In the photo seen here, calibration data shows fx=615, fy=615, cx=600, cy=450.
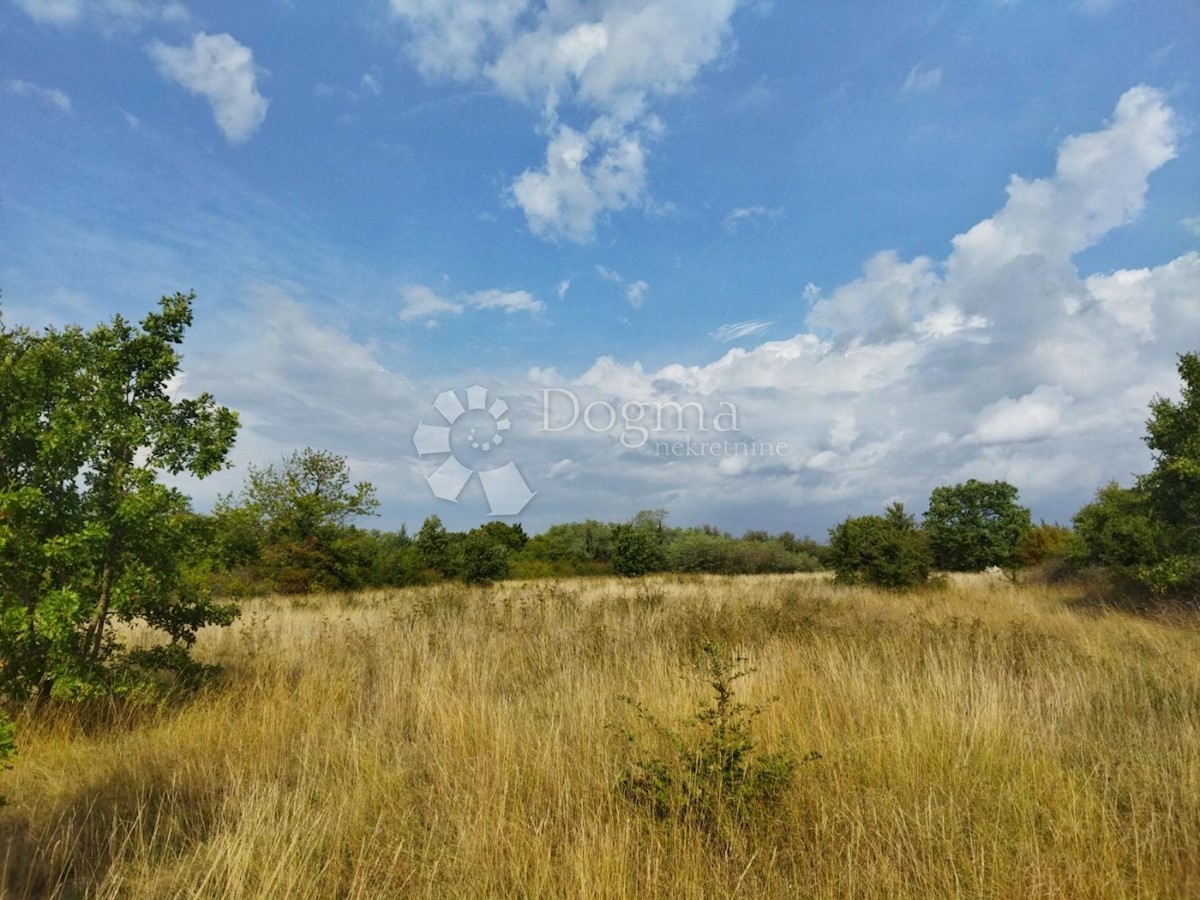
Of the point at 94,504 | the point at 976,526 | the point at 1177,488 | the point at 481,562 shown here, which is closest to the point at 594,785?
the point at 94,504

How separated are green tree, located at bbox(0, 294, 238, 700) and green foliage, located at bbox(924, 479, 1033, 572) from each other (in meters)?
36.0

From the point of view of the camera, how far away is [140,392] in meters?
5.88

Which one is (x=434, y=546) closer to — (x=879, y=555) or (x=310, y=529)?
(x=310, y=529)

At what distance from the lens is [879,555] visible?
19047mm

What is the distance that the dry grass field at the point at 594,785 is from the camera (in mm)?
2809

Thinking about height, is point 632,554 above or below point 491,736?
above

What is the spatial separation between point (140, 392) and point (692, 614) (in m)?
7.94

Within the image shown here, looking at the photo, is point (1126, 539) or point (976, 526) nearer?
point (1126, 539)

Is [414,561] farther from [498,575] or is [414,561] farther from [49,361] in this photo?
[49,361]

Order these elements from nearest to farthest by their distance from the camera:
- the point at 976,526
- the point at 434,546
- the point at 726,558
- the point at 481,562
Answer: the point at 481,562 → the point at 434,546 → the point at 976,526 → the point at 726,558

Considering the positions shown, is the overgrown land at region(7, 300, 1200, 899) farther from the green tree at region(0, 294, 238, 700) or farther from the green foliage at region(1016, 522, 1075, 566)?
the green foliage at region(1016, 522, 1075, 566)

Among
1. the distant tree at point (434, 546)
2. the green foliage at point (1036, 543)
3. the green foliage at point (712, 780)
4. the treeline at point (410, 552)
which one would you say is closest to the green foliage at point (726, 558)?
the treeline at point (410, 552)

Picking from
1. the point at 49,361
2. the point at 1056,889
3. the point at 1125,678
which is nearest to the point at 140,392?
the point at 49,361

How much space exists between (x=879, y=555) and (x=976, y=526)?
66.0 ft
